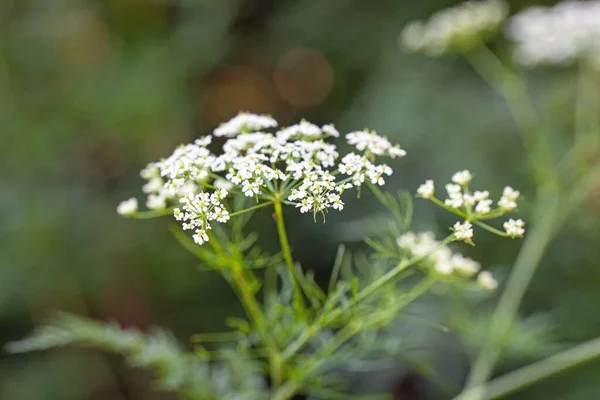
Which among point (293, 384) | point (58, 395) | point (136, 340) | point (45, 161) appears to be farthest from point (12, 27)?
point (293, 384)

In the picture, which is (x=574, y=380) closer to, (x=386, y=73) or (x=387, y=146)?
(x=386, y=73)

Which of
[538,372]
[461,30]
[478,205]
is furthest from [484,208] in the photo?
[461,30]

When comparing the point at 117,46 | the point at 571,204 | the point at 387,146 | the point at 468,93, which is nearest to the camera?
the point at 387,146

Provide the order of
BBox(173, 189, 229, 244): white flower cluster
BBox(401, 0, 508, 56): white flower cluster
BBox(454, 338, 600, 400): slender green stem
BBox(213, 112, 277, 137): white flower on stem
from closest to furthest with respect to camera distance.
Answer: BBox(173, 189, 229, 244): white flower cluster, BBox(213, 112, 277, 137): white flower on stem, BBox(454, 338, 600, 400): slender green stem, BBox(401, 0, 508, 56): white flower cluster

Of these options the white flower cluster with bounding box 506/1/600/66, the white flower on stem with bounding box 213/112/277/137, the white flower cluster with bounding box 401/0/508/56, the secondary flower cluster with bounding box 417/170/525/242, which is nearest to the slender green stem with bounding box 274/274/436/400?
the secondary flower cluster with bounding box 417/170/525/242

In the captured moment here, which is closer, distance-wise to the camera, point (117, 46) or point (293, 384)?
point (293, 384)

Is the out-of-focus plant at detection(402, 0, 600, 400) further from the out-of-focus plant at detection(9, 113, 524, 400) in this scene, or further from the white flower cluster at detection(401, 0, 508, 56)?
the out-of-focus plant at detection(9, 113, 524, 400)

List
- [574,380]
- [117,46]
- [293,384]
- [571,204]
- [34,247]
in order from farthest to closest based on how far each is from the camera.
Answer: [117,46], [34,247], [574,380], [571,204], [293,384]

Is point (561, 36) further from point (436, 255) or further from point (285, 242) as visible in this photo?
point (285, 242)
